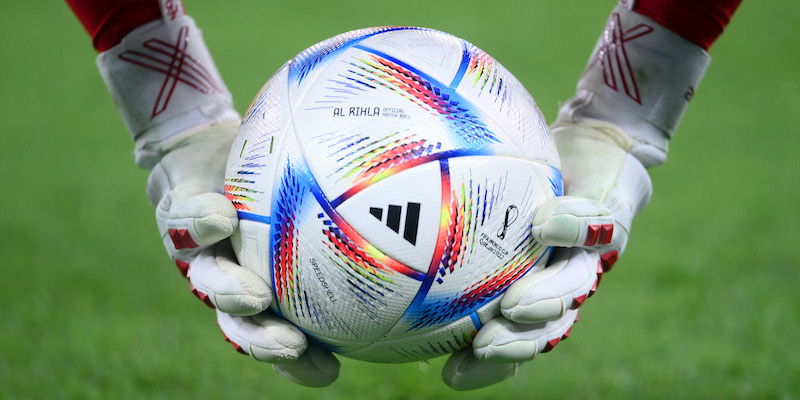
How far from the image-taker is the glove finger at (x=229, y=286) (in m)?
1.90

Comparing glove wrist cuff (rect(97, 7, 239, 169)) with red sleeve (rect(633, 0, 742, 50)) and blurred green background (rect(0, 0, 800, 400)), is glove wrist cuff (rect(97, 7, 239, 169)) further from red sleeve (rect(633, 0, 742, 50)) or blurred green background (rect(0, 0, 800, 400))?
blurred green background (rect(0, 0, 800, 400))

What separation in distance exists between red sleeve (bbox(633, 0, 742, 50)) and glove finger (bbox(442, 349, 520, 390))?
40.2 inches

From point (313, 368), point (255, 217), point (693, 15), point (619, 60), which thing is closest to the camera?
point (255, 217)

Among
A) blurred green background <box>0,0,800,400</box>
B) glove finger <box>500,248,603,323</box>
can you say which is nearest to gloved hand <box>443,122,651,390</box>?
glove finger <box>500,248,603,323</box>

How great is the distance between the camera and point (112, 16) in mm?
2406

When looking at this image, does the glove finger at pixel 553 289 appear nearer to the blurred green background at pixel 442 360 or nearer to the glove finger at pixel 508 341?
the glove finger at pixel 508 341

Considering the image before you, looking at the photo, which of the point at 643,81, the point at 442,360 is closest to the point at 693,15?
the point at 643,81

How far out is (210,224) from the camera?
1.91 metres

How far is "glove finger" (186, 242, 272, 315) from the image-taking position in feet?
6.23

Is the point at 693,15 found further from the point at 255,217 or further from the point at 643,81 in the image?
the point at 255,217

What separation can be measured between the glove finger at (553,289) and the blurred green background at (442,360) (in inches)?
63.6

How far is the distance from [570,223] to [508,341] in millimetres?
304

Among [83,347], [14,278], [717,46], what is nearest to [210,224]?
[83,347]

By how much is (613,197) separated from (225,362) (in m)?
2.25
